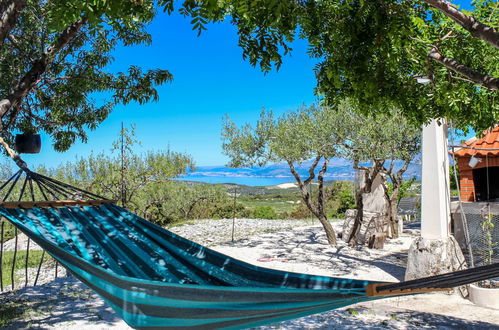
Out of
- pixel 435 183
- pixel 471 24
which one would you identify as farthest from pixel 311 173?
pixel 471 24

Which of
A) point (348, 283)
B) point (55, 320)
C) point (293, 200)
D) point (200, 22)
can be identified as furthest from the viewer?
point (293, 200)

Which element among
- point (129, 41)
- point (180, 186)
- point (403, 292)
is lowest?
point (403, 292)

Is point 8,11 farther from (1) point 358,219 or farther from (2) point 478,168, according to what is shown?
(2) point 478,168

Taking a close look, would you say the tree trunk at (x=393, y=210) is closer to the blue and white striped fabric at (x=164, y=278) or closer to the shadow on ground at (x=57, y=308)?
the shadow on ground at (x=57, y=308)

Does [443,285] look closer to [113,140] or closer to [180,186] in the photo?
[113,140]

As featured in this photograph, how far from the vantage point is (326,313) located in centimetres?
428

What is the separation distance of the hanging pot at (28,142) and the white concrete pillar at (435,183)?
4.80 meters

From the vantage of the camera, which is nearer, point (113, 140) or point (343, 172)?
point (113, 140)

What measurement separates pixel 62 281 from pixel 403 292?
4931 mm

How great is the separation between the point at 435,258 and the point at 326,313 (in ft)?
5.73

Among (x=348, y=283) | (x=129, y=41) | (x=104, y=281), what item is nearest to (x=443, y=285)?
(x=348, y=283)

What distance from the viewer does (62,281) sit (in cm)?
554

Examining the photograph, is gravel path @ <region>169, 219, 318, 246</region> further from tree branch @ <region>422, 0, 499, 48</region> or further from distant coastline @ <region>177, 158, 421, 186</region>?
tree branch @ <region>422, 0, 499, 48</region>

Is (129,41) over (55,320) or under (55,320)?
over
